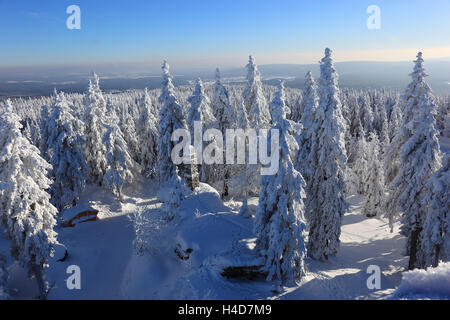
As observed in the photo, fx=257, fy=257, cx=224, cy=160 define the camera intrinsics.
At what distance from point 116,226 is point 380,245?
89.7 ft

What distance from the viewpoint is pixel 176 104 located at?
27.1 metres

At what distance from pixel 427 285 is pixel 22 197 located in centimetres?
1911

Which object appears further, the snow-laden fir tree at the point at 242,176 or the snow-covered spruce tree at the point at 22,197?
the snow-laden fir tree at the point at 242,176

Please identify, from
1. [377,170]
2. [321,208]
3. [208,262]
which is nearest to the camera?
[208,262]

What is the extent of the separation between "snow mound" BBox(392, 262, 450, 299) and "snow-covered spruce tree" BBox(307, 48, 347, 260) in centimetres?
1295

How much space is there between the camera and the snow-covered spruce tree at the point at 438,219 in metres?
16.1

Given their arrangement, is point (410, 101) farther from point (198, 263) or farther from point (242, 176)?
point (198, 263)

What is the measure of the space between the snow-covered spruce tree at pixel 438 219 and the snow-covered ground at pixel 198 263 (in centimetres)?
350

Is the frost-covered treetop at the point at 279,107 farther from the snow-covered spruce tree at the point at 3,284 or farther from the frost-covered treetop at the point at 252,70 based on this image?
the snow-covered spruce tree at the point at 3,284

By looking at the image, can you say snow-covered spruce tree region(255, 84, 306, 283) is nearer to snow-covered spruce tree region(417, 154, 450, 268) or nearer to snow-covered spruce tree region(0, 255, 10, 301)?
snow-covered spruce tree region(417, 154, 450, 268)

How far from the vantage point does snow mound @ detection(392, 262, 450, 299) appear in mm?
6070
